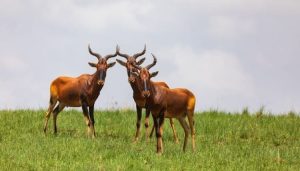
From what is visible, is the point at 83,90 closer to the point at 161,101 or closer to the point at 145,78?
the point at 161,101

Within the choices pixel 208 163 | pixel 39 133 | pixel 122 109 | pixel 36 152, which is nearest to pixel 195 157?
pixel 208 163

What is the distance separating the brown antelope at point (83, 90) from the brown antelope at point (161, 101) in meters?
3.13

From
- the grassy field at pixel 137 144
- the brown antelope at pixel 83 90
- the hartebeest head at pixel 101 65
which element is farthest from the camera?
the brown antelope at pixel 83 90

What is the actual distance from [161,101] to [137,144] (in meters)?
2.66

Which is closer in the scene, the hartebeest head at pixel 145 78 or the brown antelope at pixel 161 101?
the hartebeest head at pixel 145 78

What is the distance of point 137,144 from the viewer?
1806 cm

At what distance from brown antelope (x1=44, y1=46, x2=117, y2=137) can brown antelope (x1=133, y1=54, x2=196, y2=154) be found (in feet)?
10.3

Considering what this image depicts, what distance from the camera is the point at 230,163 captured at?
49.8 feet

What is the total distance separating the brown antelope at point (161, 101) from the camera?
50.5 ft

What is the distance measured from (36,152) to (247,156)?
5.28 meters

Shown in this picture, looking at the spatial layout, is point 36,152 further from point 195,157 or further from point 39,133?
point 39,133

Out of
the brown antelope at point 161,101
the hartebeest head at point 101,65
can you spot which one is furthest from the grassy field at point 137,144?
the hartebeest head at point 101,65

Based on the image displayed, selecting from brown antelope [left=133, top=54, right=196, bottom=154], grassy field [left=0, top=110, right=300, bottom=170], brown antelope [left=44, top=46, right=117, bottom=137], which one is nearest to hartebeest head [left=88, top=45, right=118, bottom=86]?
brown antelope [left=44, top=46, right=117, bottom=137]

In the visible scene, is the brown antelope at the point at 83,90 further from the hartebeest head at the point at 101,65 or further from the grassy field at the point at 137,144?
the grassy field at the point at 137,144
